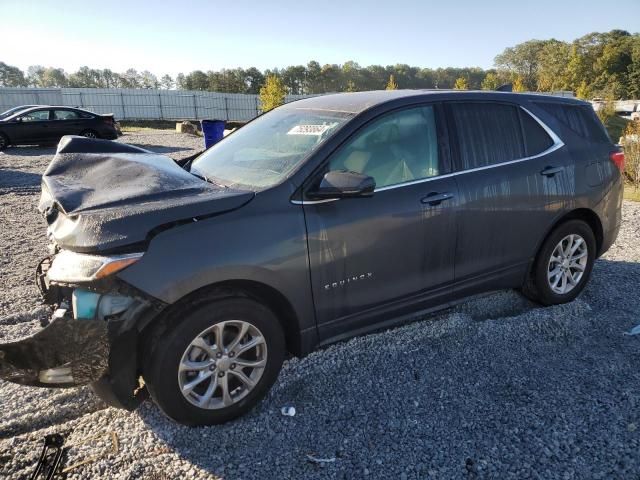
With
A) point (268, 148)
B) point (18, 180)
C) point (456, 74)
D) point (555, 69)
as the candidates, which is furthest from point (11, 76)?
point (268, 148)

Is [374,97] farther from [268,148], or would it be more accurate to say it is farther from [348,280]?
[348,280]

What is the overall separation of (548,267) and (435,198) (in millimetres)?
1443

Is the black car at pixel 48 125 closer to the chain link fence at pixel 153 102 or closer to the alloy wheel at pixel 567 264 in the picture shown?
the alloy wheel at pixel 567 264

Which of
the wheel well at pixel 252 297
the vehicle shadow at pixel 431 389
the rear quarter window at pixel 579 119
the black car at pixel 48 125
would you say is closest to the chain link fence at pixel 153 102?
the black car at pixel 48 125

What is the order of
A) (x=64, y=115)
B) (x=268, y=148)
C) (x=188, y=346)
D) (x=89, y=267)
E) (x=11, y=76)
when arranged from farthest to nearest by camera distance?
(x=11, y=76) → (x=64, y=115) → (x=268, y=148) → (x=188, y=346) → (x=89, y=267)

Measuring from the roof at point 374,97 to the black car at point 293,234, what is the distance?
22 millimetres

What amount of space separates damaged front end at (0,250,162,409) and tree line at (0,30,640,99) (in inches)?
1430

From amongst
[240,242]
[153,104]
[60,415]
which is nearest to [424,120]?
[240,242]

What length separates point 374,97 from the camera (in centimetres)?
328

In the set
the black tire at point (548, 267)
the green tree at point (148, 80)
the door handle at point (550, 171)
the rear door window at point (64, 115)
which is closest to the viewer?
the door handle at point (550, 171)

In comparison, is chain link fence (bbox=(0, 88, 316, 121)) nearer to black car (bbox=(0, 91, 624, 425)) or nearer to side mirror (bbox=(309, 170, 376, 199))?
black car (bbox=(0, 91, 624, 425))

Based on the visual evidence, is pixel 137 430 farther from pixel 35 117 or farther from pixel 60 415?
pixel 35 117

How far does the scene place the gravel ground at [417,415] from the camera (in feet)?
7.70

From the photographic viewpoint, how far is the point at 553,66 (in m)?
76.9
